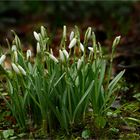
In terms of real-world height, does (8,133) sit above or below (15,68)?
below

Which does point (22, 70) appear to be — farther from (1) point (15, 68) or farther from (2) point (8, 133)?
(2) point (8, 133)

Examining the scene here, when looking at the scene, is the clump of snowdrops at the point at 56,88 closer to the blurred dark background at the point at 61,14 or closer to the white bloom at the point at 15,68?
the white bloom at the point at 15,68

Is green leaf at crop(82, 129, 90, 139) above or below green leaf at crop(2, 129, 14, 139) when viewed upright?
below

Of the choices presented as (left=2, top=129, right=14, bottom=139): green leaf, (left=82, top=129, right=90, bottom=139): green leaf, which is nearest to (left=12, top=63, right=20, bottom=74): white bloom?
(left=2, top=129, right=14, bottom=139): green leaf

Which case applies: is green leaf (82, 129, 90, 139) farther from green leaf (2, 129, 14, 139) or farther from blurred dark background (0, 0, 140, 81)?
blurred dark background (0, 0, 140, 81)

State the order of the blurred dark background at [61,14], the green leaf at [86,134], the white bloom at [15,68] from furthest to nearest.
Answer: the blurred dark background at [61,14] → the green leaf at [86,134] → the white bloom at [15,68]

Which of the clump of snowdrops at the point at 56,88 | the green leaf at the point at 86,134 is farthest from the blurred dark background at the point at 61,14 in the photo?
the green leaf at the point at 86,134

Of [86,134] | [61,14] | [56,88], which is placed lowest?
[86,134]

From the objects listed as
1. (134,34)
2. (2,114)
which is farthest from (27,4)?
(2,114)

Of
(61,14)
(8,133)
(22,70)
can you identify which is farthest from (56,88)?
(61,14)
